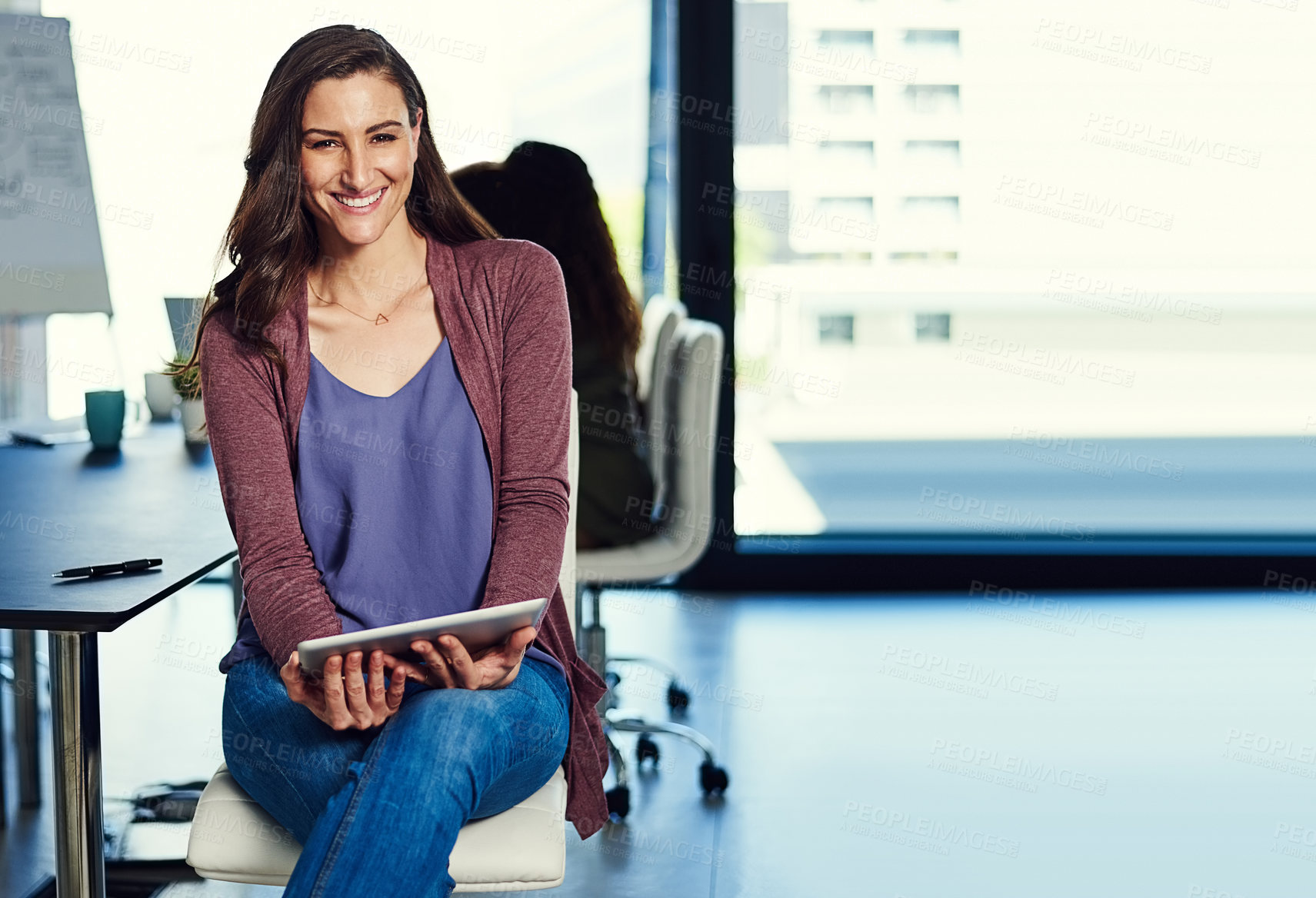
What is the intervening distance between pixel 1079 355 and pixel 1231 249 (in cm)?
57

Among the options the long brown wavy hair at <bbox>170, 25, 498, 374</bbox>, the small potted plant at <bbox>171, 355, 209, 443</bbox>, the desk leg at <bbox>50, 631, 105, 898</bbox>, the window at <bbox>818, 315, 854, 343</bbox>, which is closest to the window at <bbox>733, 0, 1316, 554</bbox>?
the window at <bbox>818, 315, 854, 343</bbox>

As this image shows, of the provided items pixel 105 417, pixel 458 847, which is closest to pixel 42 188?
pixel 105 417

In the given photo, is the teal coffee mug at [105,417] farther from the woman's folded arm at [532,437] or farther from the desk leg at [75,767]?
the woman's folded arm at [532,437]

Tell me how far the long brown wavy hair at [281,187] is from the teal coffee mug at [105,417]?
858mm

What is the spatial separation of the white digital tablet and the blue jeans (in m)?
0.09

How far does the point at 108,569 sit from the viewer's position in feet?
4.83

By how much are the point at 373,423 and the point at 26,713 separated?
1.49m

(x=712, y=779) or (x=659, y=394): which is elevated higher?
(x=659, y=394)

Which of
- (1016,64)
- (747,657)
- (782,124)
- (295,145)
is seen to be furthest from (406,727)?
(1016,64)

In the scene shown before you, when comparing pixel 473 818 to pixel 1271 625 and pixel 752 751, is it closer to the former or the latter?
pixel 752 751

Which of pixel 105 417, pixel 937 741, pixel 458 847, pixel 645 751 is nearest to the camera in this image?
pixel 458 847

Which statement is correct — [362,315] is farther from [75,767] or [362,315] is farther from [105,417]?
[105,417]

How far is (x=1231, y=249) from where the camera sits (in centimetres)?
389

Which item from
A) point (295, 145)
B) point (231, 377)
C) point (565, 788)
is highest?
point (295, 145)
